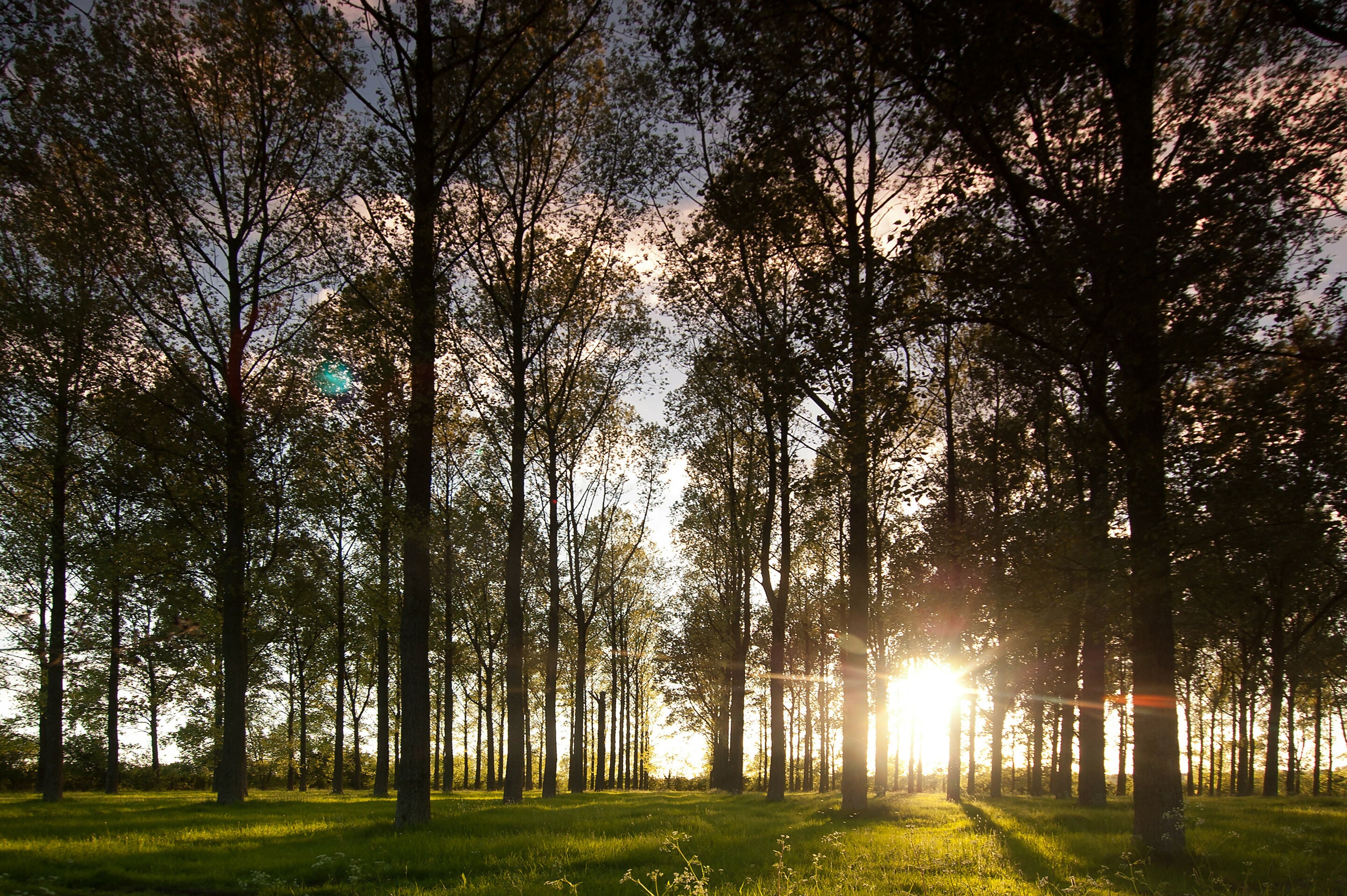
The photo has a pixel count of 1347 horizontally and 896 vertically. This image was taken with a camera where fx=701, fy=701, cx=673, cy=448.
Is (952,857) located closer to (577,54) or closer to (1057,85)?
(1057,85)

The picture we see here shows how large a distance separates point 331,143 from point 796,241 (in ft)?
47.7

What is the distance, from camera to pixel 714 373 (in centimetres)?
2498

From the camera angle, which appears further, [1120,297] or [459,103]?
[459,103]

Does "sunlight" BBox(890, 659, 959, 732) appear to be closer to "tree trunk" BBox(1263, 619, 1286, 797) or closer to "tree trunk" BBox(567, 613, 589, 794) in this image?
"tree trunk" BBox(1263, 619, 1286, 797)

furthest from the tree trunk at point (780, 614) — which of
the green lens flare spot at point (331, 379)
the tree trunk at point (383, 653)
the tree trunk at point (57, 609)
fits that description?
the tree trunk at point (57, 609)

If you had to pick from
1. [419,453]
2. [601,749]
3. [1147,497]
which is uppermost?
[419,453]

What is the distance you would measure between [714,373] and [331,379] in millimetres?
12365

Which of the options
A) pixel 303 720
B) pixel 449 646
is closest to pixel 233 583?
pixel 449 646

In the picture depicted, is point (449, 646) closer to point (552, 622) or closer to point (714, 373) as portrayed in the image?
point (552, 622)

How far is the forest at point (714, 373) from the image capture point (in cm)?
1058

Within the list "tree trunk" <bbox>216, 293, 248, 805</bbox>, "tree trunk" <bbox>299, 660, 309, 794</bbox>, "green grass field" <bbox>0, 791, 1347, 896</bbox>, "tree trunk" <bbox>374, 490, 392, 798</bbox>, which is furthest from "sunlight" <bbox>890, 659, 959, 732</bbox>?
"tree trunk" <bbox>299, 660, 309, 794</bbox>

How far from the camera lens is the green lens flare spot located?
20.4 metres

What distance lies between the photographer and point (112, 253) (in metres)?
19.3

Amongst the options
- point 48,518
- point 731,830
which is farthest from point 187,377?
point 731,830
